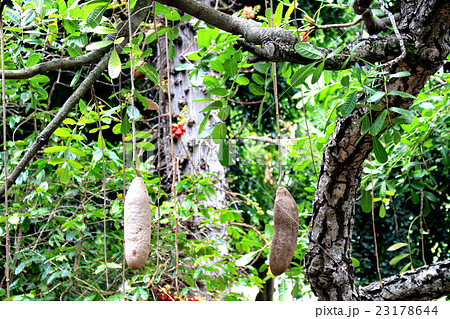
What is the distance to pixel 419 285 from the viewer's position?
120cm

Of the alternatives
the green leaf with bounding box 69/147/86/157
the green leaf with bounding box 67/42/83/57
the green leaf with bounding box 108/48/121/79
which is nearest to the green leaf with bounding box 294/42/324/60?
the green leaf with bounding box 108/48/121/79

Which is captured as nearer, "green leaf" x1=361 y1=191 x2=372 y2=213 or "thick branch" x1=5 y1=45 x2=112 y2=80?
"thick branch" x1=5 y1=45 x2=112 y2=80

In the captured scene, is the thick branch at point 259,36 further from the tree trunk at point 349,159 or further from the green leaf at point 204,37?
the tree trunk at point 349,159

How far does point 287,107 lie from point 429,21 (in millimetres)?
2556

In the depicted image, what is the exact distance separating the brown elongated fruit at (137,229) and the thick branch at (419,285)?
2.94 feet

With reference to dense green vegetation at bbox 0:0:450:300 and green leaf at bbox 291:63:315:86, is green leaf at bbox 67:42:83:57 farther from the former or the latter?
green leaf at bbox 291:63:315:86

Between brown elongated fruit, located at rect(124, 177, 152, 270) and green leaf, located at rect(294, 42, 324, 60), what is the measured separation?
0.38 metres

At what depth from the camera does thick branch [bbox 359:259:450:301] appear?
1.19 meters

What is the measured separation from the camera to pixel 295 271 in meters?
1.36

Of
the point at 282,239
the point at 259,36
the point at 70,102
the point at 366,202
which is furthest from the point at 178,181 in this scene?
the point at 282,239

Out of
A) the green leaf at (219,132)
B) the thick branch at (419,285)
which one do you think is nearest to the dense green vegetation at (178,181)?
the green leaf at (219,132)

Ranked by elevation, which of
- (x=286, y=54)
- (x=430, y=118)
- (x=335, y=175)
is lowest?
(x=335, y=175)

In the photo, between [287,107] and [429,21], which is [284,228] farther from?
[287,107]
